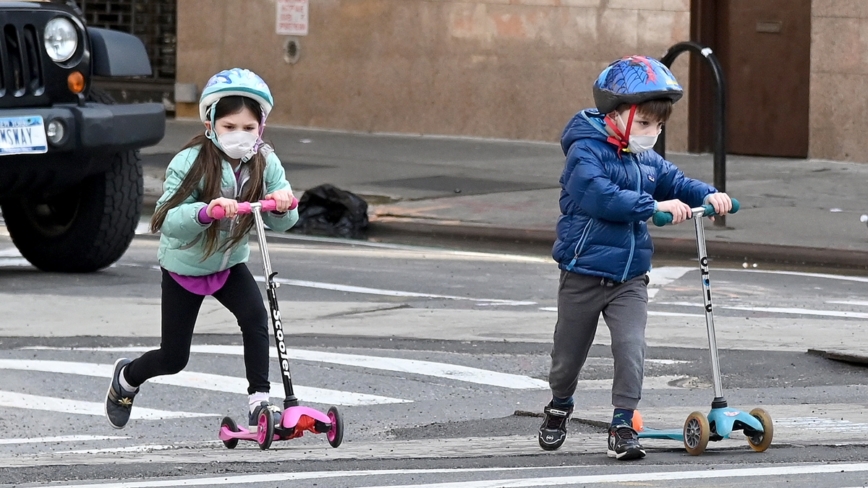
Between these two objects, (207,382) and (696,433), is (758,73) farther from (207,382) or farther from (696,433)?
(696,433)

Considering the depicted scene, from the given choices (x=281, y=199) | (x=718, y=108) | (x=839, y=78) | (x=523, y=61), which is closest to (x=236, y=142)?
(x=281, y=199)

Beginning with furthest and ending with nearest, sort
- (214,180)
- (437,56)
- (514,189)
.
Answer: (437,56), (514,189), (214,180)

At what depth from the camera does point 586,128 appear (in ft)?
20.3

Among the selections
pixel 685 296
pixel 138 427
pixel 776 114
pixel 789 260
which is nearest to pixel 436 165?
pixel 776 114

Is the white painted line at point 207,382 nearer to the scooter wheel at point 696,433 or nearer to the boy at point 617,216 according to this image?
the boy at point 617,216

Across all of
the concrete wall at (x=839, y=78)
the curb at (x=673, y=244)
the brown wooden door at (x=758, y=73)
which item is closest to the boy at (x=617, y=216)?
the curb at (x=673, y=244)

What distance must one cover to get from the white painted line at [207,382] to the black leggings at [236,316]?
0.98 m

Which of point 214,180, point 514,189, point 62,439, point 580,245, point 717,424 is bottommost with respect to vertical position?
point 62,439

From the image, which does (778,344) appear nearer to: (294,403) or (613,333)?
(613,333)

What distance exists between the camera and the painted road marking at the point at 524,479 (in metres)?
5.52

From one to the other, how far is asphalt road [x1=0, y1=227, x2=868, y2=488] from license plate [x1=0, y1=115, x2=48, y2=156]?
35.5 inches

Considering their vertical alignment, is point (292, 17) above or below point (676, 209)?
above

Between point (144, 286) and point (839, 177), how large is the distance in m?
8.89

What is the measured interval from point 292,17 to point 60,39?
483 inches
